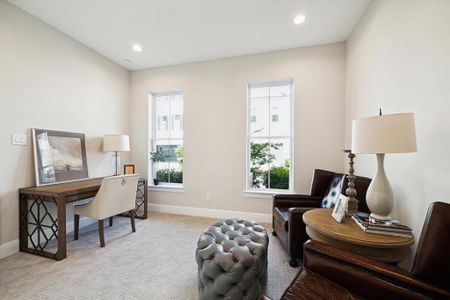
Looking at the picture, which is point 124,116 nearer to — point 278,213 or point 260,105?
point 260,105

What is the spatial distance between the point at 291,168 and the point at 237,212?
119 cm

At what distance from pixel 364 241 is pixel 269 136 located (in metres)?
2.36

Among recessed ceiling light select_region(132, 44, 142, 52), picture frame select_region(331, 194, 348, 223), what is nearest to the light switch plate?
recessed ceiling light select_region(132, 44, 142, 52)

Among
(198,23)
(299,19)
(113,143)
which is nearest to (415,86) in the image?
(299,19)

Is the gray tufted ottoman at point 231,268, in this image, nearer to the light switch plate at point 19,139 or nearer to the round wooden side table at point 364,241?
the round wooden side table at point 364,241

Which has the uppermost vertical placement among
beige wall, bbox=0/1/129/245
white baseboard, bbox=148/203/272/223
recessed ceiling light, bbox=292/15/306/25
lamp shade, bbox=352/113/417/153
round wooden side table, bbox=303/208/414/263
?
recessed ceiling light, bbox=292/15/306/25

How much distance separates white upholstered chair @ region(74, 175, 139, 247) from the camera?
2.43 m

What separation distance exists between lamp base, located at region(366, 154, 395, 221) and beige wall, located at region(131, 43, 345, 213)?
1679mm

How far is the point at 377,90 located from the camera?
208cm

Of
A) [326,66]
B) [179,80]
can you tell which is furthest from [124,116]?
[326,66]

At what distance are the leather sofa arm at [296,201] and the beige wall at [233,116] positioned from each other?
1.80 feet

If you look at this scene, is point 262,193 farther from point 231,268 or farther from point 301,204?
point 231,268

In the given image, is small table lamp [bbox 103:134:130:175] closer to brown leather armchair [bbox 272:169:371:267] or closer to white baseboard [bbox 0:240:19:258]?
white baseboard [bbox 0:240:19:258]

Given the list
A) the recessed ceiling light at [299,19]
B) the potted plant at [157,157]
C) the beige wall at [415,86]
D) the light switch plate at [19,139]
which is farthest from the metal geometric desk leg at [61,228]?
the recessed ceiling light at [299,19]
